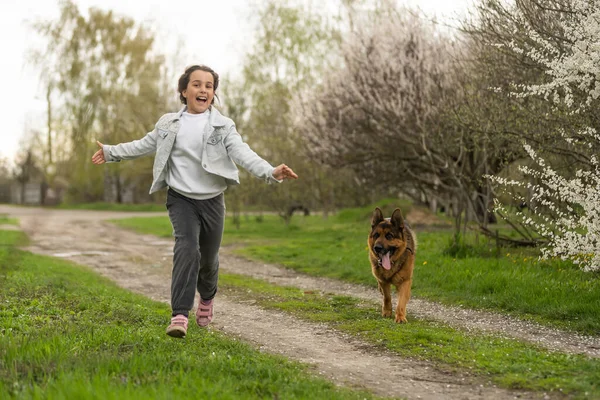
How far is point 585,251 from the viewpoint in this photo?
24.4ft

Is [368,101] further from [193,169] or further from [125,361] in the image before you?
[125,361]

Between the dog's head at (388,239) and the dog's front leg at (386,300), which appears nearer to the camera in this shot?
the dog's head at (388,239)

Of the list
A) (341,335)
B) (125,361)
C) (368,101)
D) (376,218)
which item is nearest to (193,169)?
(125,361)

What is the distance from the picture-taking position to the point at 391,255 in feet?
24.4

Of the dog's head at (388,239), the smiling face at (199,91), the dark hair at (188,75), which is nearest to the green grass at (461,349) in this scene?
the dog's head at (388,239)

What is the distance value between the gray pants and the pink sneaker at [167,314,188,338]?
0.08 metres

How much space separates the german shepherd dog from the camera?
7.37 meters

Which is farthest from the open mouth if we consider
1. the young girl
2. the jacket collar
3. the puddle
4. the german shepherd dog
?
the puddle

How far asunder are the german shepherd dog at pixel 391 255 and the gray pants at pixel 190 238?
2.12 m

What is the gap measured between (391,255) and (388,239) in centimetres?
Answer: 20

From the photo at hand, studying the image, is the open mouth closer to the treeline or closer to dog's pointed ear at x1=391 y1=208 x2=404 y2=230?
dog's pointed ear at x1=391 y1=208 x2=404 y2=230

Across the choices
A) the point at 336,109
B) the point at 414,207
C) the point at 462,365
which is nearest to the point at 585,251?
the point at 462,365

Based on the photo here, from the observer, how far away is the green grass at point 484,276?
786 cm

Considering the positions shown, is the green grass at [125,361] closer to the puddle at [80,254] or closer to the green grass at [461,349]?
the green grass at [461,349]
